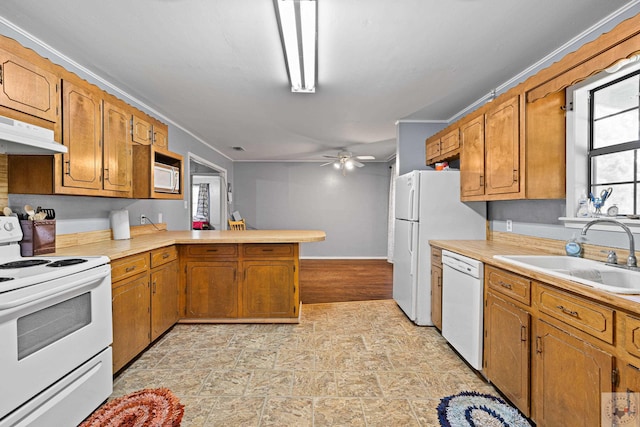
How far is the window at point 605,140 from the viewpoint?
6.25 ft

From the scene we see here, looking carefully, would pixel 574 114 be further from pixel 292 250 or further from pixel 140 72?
pixel 140 72

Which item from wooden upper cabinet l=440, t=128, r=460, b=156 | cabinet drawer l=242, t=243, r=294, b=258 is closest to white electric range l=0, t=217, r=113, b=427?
cabinet drawer l=242, t=243, r=294, b=258

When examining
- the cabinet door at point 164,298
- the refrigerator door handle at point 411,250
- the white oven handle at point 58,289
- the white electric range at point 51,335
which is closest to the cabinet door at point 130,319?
the cabinet door at point 164,298

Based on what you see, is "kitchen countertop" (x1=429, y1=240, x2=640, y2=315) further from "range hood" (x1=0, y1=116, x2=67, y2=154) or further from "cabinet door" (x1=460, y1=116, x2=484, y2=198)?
"range hood" (x1=0, y1=116, x2=67, y2=154)

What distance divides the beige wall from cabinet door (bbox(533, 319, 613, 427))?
11.1ft

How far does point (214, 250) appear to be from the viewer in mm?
3238

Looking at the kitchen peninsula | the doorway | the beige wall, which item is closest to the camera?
the beige wall

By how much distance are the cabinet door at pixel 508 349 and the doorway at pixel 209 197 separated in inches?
211

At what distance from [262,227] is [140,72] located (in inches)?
203

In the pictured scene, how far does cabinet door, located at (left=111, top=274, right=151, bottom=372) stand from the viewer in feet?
7.23

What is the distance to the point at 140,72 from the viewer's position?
2707 mm

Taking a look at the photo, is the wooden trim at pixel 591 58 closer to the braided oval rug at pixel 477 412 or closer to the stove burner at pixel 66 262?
the braided oval rug at pixel 477 412

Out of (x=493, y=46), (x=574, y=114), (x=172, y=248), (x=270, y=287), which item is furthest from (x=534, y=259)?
(x=172, y=248)

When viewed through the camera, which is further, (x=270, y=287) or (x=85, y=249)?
(x=270, y=287)
